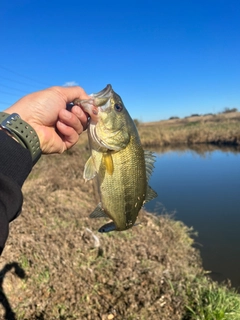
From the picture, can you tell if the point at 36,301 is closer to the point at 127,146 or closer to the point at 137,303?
the point at 137,303

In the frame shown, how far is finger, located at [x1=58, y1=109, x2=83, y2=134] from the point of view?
8.17 feet

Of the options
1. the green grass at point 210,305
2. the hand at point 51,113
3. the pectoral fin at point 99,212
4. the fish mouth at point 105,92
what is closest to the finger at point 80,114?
the hand at point 51,113

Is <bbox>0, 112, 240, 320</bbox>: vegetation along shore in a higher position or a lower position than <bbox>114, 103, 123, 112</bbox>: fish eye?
lower

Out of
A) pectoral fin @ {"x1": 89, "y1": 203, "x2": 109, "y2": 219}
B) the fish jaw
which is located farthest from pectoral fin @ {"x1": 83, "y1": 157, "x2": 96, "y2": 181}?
the fish jaw

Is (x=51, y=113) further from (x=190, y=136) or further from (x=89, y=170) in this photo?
(x=190, y=136)

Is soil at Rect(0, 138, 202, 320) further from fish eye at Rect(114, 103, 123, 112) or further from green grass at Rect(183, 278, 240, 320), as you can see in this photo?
fish eye at Rect(114, 103, 123, 112)

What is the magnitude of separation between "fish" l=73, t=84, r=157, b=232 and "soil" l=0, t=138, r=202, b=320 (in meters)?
2.83

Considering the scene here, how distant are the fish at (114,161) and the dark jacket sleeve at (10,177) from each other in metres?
0.45

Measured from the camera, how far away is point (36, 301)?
466 centimetres

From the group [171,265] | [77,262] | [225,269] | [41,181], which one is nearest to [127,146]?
[77,262]

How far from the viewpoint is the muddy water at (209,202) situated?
29.0ft

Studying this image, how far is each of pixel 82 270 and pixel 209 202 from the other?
856cm

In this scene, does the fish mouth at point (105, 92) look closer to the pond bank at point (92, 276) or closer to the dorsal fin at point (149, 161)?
the dorsal fin at point (149, 161)

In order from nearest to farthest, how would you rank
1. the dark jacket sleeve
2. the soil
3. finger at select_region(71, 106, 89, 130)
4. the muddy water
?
the dark jacket sleeve
finger at select_region(71, 106, 89, 130)
the soil
the muddy water
